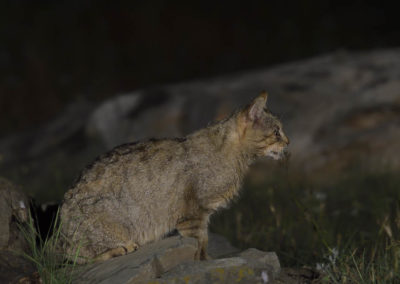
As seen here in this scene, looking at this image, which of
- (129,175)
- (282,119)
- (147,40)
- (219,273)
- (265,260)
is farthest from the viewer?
(147,40)

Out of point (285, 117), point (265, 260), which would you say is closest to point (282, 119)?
point (285, 117)

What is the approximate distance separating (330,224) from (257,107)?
77.8 inches

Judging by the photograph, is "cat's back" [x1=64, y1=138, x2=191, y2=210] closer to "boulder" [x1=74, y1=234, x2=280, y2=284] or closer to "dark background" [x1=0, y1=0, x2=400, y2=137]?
"boulder" [x1=74, y1=234, x2=280, y2=284]

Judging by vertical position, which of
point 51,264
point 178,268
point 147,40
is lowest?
point 178,268

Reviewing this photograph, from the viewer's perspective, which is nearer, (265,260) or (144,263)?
(144,263)

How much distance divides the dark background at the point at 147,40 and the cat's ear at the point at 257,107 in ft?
35.3

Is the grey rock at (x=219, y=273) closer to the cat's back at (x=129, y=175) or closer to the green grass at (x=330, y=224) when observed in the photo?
the green grass at (x=330, y=224)

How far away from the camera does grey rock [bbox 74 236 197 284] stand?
4.16 meters

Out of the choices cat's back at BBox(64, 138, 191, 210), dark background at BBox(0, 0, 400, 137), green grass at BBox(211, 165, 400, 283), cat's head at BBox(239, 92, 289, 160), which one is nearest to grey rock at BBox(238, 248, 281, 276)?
green grass at BBox(211, 165, 400, 283)

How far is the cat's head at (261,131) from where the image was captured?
17.1 ft

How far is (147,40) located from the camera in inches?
680

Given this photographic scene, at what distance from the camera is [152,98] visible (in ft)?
37.8

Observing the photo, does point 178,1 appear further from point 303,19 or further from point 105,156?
point 105,156

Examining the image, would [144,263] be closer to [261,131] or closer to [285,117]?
[261,131]
